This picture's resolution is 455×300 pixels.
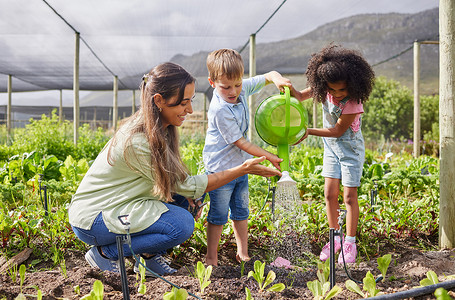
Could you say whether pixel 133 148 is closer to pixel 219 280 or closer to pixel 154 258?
pixel 154 258

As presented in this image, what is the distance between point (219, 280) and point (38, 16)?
5.23 metres

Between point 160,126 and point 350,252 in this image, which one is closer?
point 160,126

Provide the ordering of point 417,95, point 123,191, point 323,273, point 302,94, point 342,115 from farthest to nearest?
1. point 417,95
2. point 302,94
3. point 342,115
4. point 123,191
5. point 323,273

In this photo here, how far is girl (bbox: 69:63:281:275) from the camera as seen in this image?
5.58 ft

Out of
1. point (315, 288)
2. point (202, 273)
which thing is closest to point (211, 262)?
point (202, 273)

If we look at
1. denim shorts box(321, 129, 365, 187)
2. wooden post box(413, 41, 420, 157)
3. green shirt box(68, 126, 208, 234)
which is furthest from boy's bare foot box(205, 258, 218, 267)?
wooden post box(413, 41, 420, 157)

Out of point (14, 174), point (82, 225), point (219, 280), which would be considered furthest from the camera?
point (14, 174)

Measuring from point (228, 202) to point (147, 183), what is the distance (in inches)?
18.0

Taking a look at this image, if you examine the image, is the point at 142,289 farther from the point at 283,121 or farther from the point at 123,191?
the point at 283,121

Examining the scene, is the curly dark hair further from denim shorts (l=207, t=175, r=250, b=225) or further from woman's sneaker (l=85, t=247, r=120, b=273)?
woman's sneaker (l=85, t=247, r=120, b=273)

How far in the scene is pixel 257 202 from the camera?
2887 millimetres

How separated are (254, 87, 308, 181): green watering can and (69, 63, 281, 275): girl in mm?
165

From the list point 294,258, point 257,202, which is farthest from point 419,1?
point 294,258

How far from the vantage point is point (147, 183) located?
1775mm
